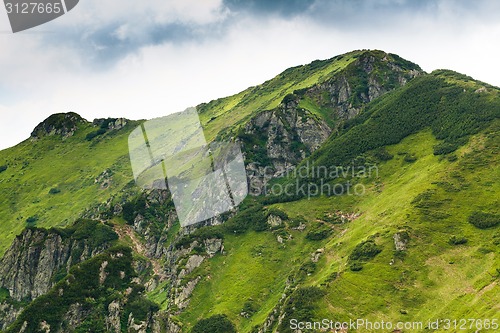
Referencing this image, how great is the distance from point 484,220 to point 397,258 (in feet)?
75.0

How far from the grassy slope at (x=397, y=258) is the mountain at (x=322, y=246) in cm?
37

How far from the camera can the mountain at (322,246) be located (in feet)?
318

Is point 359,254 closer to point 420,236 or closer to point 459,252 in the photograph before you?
point 420,236

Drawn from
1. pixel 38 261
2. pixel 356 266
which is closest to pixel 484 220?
pixel 356 266

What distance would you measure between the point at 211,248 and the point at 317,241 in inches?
1267

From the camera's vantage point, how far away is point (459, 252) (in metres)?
101

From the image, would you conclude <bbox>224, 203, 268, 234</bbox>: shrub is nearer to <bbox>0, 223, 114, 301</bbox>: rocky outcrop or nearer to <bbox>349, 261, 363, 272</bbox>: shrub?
<bbox>349, 261, 363, 272</bbox>: shrub

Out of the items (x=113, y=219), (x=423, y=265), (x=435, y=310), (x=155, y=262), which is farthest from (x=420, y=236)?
(x=113, y=219)

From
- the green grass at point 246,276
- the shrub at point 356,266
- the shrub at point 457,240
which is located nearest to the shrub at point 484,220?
the shrub at point 457,240

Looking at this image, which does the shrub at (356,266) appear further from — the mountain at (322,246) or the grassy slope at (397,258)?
the grassy slope at (397,258)

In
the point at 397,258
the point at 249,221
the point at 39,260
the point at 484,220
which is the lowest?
the point at 397,258

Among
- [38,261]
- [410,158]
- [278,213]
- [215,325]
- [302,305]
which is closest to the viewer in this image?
[302,305]

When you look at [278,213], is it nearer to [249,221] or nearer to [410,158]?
[249,221]

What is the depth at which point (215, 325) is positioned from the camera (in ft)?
353
